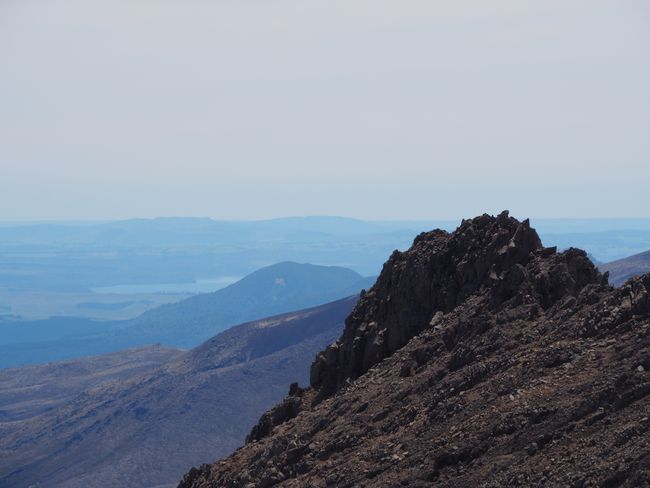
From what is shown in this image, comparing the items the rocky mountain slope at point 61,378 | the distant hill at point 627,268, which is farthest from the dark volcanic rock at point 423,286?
the distant hill at point 627,268

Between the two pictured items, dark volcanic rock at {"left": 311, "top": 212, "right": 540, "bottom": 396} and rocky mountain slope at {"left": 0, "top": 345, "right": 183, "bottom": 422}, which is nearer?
dark volcanic rock at {"left": 311, "top": 212, "right": 540, "bottom": 396}

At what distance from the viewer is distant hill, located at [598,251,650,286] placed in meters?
130

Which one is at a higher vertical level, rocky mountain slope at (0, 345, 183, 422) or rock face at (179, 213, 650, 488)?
rock face at (179, 213, 650, 488)

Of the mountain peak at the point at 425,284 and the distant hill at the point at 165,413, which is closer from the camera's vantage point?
the mountain peak at the point at 425,284

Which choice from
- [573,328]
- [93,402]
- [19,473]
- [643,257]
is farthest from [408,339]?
[643,257]

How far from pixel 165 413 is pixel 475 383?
8233cm

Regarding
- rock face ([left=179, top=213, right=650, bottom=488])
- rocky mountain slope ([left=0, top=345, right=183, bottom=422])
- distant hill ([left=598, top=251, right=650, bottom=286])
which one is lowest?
rocky mountain slope ([left=0, top=345, right=183, bottom=422])

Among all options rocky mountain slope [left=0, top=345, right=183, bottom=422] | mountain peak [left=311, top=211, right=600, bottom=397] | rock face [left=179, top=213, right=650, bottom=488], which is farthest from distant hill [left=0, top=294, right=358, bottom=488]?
rock face [left=179, top=213, right=650, bottom=488]

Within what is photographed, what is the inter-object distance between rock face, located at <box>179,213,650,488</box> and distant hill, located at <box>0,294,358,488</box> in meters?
60.0

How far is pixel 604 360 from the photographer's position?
1744 cm

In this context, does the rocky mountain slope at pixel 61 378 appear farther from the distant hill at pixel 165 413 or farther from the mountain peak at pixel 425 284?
the mountain peak at pixel 425 284

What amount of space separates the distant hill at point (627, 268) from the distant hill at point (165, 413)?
33.8m

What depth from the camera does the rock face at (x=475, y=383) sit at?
15.6 meters

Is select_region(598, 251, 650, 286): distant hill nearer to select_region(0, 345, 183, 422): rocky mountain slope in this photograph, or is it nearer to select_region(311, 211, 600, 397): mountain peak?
select_region(0, 345, 183, 422): rocky mountain slope
